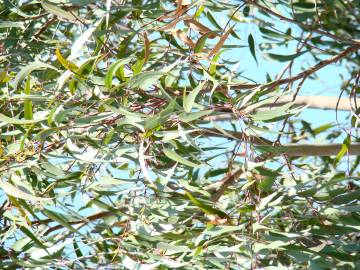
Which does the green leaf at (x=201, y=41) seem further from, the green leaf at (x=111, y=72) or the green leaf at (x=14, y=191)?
the green leaf at (x=14, y=191)

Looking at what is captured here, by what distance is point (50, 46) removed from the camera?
76.9 inches

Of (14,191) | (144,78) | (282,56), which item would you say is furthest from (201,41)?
(282,56)

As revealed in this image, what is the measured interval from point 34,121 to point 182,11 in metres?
0.35

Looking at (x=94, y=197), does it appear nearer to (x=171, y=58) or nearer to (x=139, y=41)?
(x=139, y=41)

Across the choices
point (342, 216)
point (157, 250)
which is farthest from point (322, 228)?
point (157, 250)

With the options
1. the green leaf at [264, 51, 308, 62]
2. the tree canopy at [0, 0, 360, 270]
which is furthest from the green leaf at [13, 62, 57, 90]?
the green leaf at [264, 51, 308, 62]

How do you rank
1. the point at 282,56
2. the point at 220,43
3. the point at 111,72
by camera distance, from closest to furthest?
the point at 111,72, the point at 220,43, the point at 282,56

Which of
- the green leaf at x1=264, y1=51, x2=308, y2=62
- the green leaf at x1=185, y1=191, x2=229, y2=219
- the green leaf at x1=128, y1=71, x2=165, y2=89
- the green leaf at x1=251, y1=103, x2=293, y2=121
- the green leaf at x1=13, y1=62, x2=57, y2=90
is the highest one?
the green leaf at x1=128, y1=71, x2=165, y2=89

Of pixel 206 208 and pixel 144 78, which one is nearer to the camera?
pixel 144 78

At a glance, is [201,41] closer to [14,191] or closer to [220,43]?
[220,43]

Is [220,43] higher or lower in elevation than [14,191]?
higher

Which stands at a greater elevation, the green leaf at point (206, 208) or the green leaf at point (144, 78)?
the green leaf at point (144, 78)

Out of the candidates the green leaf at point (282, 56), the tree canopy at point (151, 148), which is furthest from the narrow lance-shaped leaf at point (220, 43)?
the green leaf at point (282, 56)

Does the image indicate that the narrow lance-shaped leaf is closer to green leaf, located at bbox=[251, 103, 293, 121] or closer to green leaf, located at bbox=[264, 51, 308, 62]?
green leaf, located at bbox=[251, 103, 293, 121]
